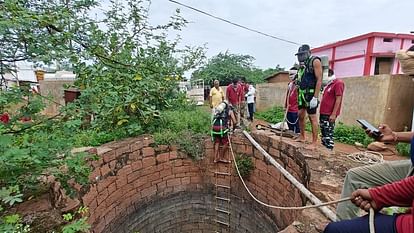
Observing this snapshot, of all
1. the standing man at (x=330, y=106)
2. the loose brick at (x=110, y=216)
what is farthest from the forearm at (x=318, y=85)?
the loose brick at (x=110, y=216)

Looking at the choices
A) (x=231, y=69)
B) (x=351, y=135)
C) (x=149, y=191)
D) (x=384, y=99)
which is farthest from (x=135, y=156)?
(x=231, y=69)

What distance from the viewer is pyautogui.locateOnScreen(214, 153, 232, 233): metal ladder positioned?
5.21 meters

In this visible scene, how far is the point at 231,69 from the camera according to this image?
73.9 ft

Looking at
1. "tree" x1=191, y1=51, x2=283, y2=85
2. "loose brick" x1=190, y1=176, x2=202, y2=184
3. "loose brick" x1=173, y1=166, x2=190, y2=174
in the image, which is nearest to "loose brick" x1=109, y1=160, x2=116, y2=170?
"loose brick" x1=173, y1=166, x2=190, y2=174

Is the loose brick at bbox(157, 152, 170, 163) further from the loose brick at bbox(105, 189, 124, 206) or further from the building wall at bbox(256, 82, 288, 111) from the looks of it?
the building wall at bbox(256, 82, 288, 111)

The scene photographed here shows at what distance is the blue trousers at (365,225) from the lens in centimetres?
116

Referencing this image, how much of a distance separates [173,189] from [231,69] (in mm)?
18531

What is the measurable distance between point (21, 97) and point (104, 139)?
9.27ft

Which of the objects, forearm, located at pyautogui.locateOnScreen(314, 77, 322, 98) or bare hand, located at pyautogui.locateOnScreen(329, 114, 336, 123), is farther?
bare hand, located at pyautogui.locateOnScreen(329, 114, 336, 123)

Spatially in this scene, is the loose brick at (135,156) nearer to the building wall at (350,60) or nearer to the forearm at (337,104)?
the forearm at (337,104)

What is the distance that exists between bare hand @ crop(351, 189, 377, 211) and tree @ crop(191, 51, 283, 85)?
18.0m

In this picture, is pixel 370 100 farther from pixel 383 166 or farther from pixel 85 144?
pixel 85 144

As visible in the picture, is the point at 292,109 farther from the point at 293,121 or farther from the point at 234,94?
the point at 234,94

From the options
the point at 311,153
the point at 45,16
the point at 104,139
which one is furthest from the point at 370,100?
the point at 45,16
